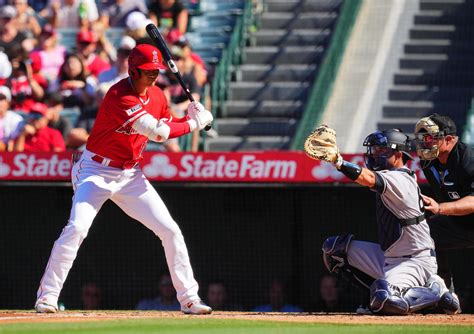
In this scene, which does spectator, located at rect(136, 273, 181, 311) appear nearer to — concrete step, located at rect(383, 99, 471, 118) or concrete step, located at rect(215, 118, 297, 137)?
A: concrete step, located at rect(215, 118, 297, 137)

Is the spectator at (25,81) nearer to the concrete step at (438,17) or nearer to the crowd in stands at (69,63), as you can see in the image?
the crowd in stands at (69,63)

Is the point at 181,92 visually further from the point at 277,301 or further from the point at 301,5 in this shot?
the point at 277,301

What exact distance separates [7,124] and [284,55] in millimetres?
3316

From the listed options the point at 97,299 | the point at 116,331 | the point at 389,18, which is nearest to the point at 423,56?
the point at 389,18

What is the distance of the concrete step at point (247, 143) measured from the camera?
11781 millimetres

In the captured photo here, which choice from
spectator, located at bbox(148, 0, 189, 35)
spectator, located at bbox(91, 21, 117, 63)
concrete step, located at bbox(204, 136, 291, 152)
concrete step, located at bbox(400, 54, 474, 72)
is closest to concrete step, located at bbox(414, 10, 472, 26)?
concrete step, located at bbox(400, 54, 474, 72)

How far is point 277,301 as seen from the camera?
10.1m

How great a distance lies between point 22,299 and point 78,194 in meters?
3.31

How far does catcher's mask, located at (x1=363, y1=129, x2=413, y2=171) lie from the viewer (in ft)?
24.7

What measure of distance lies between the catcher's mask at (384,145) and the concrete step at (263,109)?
450cm

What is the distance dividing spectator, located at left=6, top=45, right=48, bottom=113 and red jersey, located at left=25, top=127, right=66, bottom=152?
1173 millimetres

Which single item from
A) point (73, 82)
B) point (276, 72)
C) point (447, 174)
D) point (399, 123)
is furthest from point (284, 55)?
point (447, 174)

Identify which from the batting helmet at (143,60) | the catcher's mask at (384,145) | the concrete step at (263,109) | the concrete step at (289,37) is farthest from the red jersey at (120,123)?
the concrete step at (289,37)

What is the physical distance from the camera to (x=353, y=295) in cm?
1020
